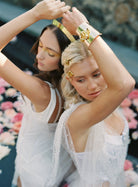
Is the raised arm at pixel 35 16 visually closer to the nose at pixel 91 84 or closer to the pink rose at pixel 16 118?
the nose at pixel 91 84

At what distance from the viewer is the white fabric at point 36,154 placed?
2154mm

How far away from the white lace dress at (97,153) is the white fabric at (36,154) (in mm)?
170

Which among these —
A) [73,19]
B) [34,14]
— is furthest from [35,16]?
[73,19]

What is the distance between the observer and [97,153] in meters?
1.94

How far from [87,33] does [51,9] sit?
0.33m

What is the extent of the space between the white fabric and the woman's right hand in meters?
0.67

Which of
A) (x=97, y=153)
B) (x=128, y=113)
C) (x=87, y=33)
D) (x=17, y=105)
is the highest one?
(x=87, y=33)

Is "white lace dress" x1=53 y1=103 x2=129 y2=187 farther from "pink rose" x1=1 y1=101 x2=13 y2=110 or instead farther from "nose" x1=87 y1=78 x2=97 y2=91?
"pink rose" x1=1 y1=101 x2=13 y2=110

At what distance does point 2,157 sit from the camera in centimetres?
303

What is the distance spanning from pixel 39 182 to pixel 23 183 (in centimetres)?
20

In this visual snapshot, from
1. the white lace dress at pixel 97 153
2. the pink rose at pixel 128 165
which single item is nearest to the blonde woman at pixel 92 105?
the white lace dress at pixel 97 153

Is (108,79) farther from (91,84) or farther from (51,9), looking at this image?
(51,9)

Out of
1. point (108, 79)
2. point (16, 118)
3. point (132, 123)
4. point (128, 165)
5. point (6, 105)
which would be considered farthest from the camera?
point (6, 105)

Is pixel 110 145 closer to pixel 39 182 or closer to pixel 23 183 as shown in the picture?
pixel 39 182
